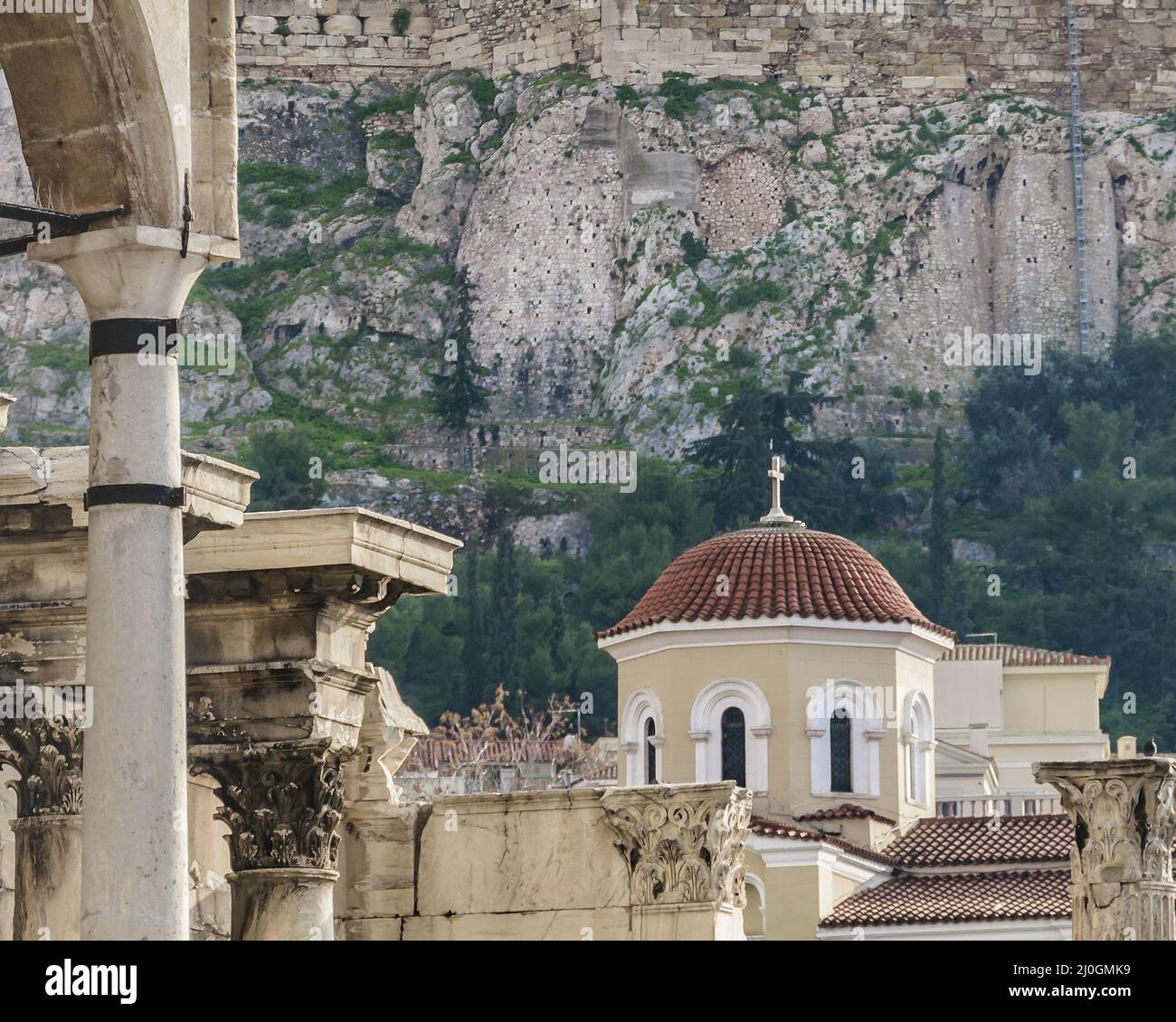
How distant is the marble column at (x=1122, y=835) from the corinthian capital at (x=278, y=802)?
34.8ft

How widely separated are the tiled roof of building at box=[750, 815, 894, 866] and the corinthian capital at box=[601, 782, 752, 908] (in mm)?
26776

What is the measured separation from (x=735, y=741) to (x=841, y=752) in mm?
1774

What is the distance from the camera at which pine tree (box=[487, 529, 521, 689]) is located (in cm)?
9694

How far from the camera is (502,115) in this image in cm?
11806

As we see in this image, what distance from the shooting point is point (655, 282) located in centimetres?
11381

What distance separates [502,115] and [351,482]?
14.4 metres

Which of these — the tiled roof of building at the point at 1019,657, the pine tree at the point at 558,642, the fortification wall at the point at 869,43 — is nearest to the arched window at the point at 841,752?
the tiled roof of building at the point at 1019,657

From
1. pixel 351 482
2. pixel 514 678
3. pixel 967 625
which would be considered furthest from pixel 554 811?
pixel 351 482

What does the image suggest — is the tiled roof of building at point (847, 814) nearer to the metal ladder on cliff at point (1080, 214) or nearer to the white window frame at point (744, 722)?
the white window frame at point (744, 722)

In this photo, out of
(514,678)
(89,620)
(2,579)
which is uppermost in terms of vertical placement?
(514,678)

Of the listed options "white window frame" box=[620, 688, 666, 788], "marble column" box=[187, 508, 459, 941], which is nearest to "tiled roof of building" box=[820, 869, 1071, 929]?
"white window frame" box=[620, 688, 666, 788]

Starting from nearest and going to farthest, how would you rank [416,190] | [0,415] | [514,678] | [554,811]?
[0,415] < [554,811] < [514,678] < [416,190]

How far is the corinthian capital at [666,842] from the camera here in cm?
2072
